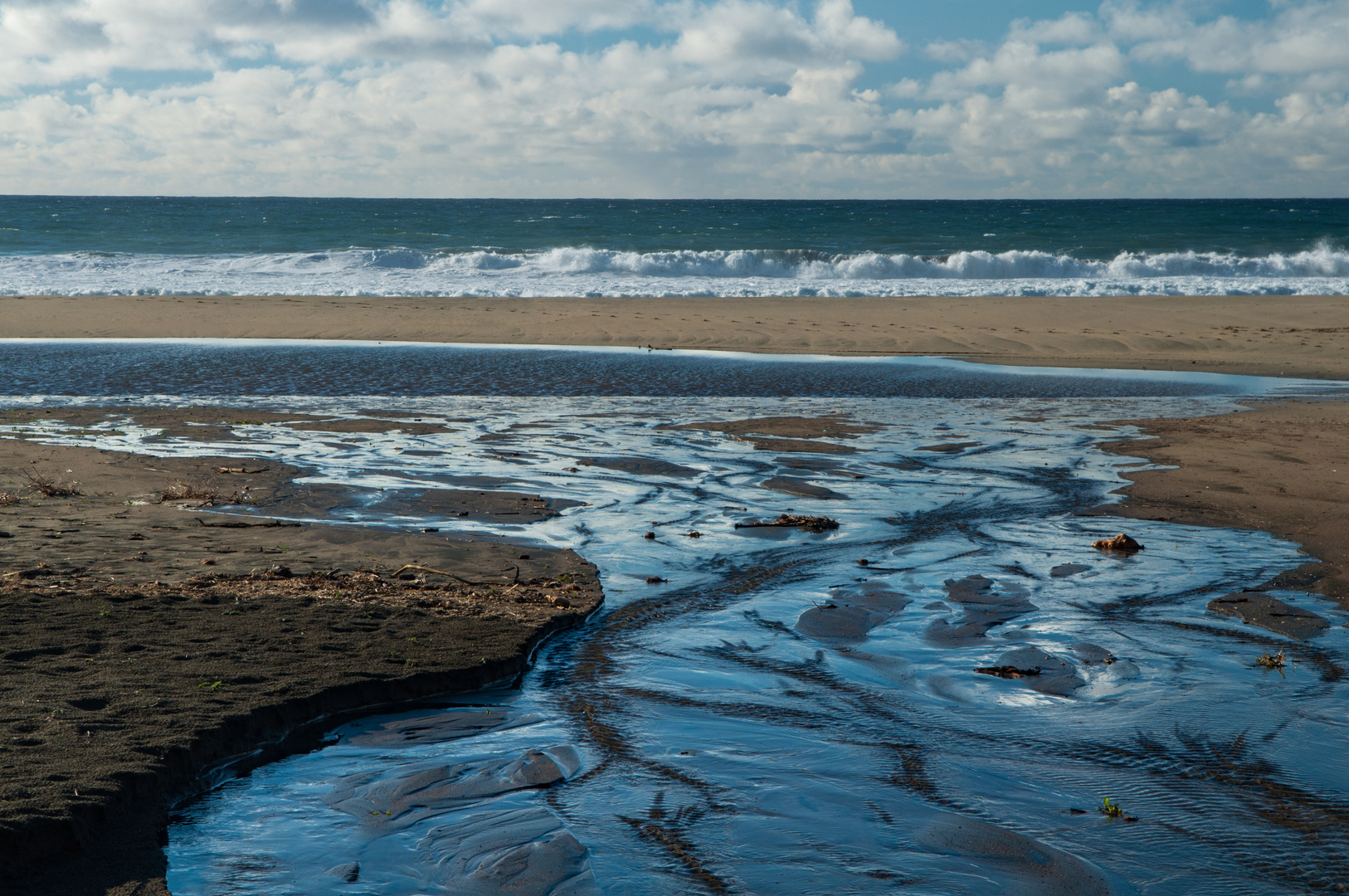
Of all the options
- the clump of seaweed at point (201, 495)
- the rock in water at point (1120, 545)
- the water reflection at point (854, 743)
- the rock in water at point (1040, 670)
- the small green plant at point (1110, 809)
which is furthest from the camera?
the clump of seaweed at point (201, 495)

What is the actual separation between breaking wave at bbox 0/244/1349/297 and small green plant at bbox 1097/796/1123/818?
88.0 ft

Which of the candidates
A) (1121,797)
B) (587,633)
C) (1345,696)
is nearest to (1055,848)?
(1121,797)

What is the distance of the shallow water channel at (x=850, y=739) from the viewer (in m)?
3.25

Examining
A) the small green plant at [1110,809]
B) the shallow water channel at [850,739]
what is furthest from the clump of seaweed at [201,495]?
the small green plant at [1110,809]

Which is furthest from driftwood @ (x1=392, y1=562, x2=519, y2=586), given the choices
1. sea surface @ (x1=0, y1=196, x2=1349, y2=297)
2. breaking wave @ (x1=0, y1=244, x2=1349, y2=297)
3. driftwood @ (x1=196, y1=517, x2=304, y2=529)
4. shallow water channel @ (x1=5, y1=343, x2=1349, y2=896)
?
breaking wave @ (x1=0, y1=244, x2=1349, y2=297)

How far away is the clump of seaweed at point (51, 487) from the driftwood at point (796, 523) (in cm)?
523

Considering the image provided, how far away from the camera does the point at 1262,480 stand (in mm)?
8945

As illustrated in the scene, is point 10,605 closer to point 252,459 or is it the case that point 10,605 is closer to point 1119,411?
point 252,459

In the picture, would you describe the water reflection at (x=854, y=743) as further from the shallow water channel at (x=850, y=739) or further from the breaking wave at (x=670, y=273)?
the breaking wave at (x=670, y=273)

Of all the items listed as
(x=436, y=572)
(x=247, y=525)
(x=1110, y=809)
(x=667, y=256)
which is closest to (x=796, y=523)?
(x=436, y=572)

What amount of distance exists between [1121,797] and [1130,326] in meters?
20.5

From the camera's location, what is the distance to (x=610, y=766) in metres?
3.92

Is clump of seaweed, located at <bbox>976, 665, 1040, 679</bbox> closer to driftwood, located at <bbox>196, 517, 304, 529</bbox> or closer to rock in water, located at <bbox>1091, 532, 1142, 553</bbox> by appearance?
rock in water, located at <bbox>1091, 532, 1142, 553</bbox>

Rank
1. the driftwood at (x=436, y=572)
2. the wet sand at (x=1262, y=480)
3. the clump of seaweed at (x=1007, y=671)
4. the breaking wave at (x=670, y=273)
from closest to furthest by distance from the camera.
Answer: the clump of seaweed at (x=1007, y=671) → the driftwood at (x=436, y=572) → the wet sand at (x=1262, y=480) → the breaking wave at (x=670, y=273)
